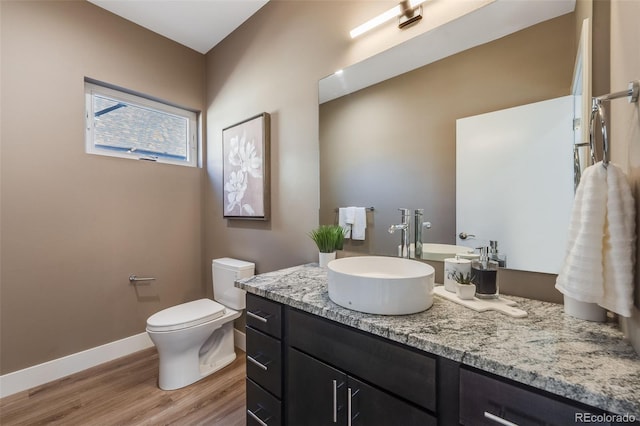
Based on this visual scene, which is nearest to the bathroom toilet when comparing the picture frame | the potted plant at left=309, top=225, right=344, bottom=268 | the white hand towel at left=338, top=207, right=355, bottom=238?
the picture frame

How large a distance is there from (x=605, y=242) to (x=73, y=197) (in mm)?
2855

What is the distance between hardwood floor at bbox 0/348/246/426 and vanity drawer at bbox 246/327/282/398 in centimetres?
56

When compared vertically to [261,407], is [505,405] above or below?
above

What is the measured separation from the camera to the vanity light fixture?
1319mm

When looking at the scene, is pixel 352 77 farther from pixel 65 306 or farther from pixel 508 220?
pixel 65 306

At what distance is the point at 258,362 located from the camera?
4.12 feet

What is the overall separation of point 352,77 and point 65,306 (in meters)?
2.53

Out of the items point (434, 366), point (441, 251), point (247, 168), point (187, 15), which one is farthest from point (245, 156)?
point (434, 366)

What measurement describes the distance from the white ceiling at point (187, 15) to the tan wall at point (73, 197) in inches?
4.3

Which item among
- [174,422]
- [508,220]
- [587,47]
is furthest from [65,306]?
[587,47]

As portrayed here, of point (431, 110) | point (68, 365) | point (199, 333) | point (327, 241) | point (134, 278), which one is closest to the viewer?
point (431, 110)

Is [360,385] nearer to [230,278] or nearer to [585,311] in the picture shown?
[585,311]

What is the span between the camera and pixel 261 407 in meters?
1.26

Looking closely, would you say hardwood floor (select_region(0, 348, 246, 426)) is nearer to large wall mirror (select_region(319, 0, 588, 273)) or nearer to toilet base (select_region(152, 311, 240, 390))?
toilet base (select_region(152, 311, 240, 390))
